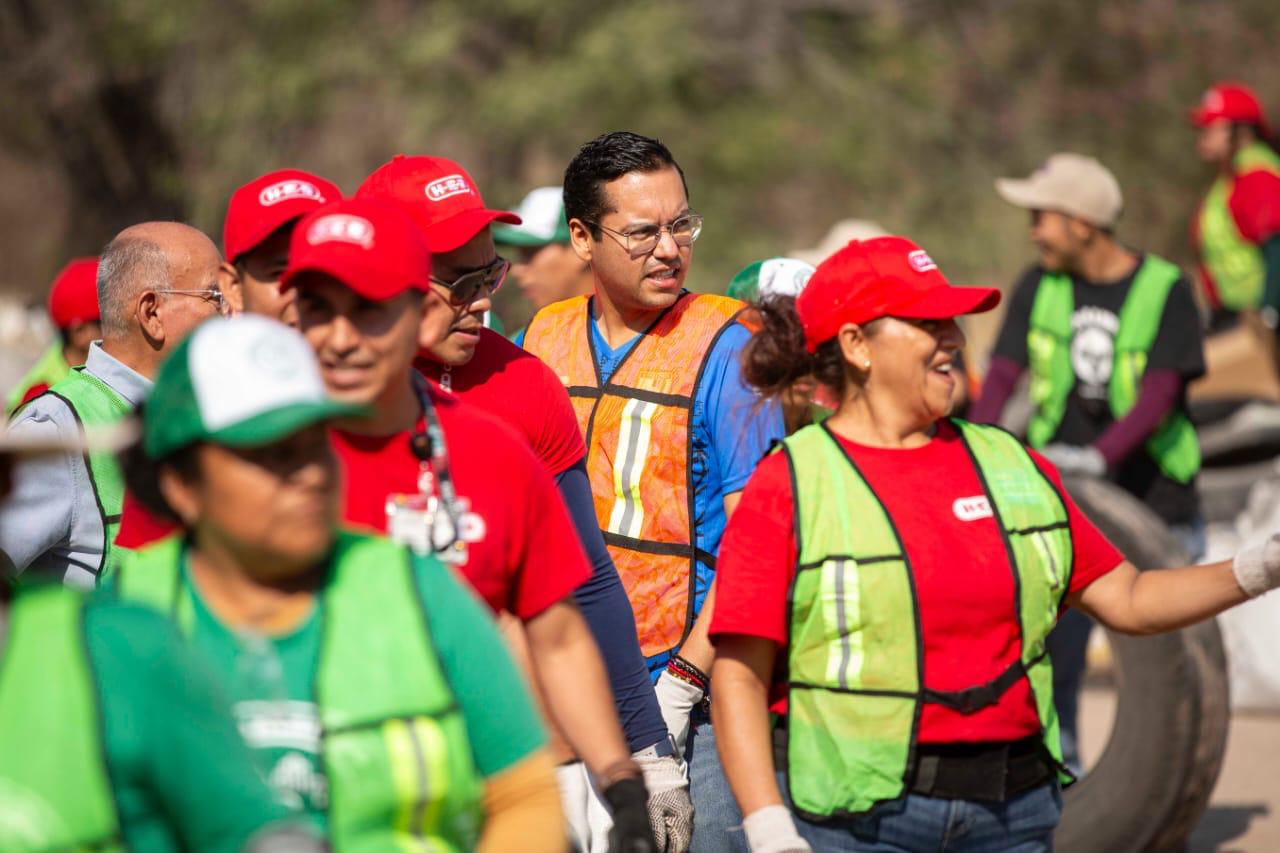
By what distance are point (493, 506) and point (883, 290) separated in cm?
112

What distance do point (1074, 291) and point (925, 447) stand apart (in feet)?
12.7

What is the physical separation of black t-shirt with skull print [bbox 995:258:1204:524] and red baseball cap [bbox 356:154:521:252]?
391 cm

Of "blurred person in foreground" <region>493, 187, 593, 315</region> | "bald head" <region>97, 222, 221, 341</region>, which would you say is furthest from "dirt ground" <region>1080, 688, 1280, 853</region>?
"bald head" <region>97, 222, 221, 341</region>

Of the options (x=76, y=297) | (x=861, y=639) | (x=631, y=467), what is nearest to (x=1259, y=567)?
(x=861, y=639)

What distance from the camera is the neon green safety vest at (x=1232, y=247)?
12.0 metres

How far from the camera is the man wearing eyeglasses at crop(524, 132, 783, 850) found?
436cm

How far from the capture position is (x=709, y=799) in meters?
4.33

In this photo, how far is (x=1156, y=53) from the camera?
20.1 metres

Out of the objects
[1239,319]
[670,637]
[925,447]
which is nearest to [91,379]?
[670,637]

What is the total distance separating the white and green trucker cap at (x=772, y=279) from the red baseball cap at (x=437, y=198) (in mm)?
1213

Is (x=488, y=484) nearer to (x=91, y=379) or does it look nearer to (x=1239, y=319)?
(x=91, y=379)

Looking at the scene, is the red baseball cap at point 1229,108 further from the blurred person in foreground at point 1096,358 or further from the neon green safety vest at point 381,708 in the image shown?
the neon green safety vest at point 381,708

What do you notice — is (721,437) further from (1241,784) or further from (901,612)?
(1241,784)

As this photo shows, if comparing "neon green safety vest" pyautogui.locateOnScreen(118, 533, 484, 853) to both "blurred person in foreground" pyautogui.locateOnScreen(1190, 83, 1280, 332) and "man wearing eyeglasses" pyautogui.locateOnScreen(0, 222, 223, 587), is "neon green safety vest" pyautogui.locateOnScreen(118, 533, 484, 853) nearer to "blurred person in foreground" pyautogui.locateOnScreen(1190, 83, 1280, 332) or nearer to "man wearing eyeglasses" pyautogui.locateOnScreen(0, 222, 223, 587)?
"man wearing eyeglasses" pyautogui.locateOnScreen(0, 222, 223, 587)
